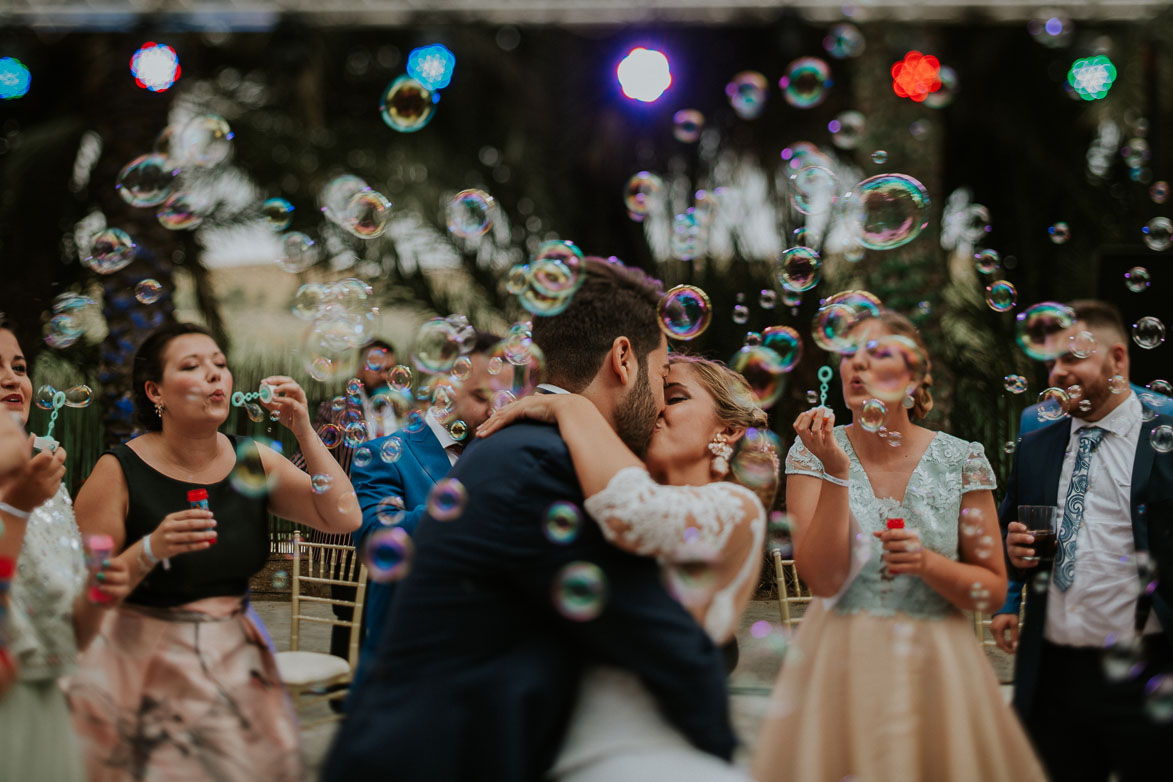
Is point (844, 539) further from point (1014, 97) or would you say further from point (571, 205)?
point (1014, 97)

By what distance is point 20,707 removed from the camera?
260cm

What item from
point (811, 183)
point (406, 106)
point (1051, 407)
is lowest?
point (1051, 407)

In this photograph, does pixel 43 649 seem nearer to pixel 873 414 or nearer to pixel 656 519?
pixel 656 519

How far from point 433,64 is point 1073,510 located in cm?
864

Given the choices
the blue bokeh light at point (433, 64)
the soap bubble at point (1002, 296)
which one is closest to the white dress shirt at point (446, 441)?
the soap bubble at point (1002, 296)

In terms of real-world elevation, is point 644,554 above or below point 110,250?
below

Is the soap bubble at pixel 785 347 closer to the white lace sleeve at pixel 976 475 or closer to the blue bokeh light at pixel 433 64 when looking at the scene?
the white lace sleeve at pixel 976 475

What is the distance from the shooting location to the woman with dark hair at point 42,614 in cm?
249

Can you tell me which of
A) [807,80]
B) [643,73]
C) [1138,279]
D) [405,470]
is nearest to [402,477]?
[405,470]

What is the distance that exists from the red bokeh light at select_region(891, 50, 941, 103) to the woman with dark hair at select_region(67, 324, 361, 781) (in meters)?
5.33

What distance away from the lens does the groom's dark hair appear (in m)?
2.23

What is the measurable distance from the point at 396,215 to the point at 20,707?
674 cm

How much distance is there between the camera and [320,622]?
4809mm

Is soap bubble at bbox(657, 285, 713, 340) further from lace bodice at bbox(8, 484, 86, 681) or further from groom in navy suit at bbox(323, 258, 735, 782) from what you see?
lace bodice at bbox(8, 484, 86, 681)
